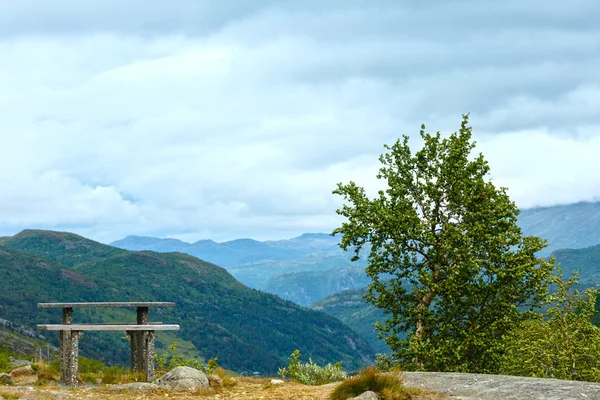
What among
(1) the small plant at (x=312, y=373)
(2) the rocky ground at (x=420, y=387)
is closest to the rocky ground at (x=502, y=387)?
(2) the rocky ground at (x=420, y=387)

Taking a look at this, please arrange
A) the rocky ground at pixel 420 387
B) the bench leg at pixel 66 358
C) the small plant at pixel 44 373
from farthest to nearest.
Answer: the small plant at pixel 44 373 < the bench leg at pixel 66 358 < the rocky ground at pixel 420 387

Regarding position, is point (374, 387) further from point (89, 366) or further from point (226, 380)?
point (89, 366)

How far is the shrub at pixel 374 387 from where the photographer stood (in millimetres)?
17156

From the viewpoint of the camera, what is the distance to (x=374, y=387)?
57.0ft

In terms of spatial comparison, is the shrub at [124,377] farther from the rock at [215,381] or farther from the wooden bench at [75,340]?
the rock at [215,381]

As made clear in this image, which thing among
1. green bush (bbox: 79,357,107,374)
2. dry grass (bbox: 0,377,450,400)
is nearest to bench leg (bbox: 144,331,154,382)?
dry grass (bbox: 0,377,450,400)

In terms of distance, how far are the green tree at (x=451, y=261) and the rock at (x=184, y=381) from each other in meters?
14.0

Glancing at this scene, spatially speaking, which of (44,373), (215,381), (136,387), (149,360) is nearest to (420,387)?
(215,381)

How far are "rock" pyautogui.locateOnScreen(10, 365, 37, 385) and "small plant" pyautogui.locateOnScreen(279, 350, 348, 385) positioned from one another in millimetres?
9846

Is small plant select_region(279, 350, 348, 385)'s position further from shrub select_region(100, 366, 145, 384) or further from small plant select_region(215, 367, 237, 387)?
shrub select_region(100, 366, 145, 384)

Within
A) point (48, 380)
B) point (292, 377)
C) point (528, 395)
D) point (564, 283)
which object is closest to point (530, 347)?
point (564, 283)

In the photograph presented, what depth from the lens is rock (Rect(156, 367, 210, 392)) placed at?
795 inches

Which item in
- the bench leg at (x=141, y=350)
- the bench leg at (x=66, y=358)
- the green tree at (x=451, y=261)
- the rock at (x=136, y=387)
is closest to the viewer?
the rock at (x=136, y=387)

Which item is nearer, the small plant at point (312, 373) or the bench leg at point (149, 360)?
the bench leg at point (149, 360)
